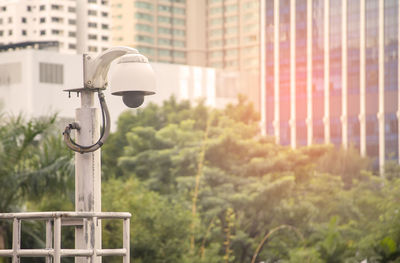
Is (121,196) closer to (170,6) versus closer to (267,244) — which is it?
(267,244)

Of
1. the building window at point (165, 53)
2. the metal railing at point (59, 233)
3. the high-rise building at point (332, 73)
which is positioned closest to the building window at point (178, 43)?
the building window at point (165, 53)

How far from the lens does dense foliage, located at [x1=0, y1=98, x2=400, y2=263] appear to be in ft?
101

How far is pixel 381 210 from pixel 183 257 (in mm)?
11898

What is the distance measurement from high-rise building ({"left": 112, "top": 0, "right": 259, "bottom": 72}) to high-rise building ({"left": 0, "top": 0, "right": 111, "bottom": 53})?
31.9 feet

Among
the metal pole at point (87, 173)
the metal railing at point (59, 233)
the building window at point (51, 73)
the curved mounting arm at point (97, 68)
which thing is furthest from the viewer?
the building window at point (51, 73)

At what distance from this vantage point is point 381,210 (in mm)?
39250

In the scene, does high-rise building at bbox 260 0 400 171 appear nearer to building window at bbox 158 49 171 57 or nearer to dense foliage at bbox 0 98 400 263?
building window at bbox 158 49 171 57

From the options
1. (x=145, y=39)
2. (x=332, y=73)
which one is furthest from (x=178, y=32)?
(x=332, y=73)

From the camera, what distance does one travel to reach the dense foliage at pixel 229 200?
30719mm

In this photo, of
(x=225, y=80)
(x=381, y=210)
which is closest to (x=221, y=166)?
(x=381, y=210)

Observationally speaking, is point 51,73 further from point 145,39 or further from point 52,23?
point 145,39

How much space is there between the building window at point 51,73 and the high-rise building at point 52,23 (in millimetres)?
67200

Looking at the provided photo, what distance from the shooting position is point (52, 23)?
161 m

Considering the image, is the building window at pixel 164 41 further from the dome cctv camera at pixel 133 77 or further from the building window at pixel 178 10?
the dome cctv camera at pixel 133 77
